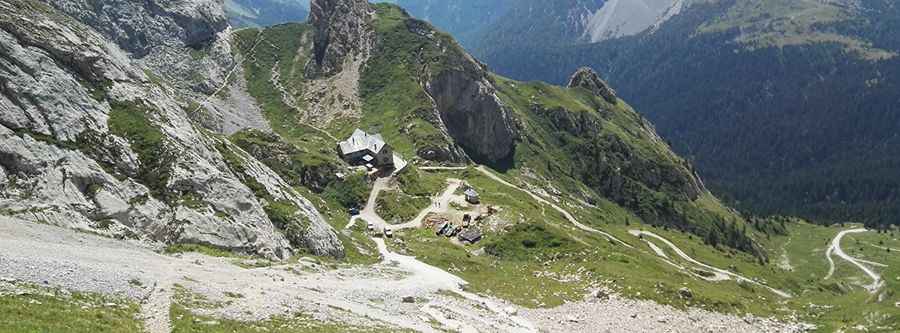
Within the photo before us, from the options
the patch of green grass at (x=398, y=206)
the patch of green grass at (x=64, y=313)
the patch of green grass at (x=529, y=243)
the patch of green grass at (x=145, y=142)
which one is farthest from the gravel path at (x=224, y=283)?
the patch of green grass at (x=398, y=206)

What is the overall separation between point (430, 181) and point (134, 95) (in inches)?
3014

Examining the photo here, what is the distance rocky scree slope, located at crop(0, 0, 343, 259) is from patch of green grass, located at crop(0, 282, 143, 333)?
19.2 metres

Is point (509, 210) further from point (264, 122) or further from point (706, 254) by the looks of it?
point (264, 122)

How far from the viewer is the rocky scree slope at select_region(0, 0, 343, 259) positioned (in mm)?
53000

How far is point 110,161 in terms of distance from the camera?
195ft

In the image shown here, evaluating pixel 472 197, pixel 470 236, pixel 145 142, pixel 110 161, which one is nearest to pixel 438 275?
pixel 470 236

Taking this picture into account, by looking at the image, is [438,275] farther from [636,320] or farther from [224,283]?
[224,283]

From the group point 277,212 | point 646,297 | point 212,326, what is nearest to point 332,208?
point 277,212

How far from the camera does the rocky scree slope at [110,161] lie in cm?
5300

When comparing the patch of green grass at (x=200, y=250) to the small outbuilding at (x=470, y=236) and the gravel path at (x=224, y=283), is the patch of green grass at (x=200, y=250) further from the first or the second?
the small outbuilding at (x=470, y=236)

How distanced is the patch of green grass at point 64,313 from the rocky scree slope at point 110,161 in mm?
19240

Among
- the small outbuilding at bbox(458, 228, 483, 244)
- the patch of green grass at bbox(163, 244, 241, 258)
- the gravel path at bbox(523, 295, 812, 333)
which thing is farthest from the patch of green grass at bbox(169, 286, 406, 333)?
the small outbuilding at bbox(458, 228, 483, 244)

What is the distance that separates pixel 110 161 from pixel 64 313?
104 feet

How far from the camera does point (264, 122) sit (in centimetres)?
19650
